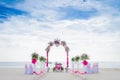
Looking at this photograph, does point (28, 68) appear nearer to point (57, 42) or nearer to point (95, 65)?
point (95, 65)

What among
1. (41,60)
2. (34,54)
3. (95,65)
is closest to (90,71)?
(95,65)

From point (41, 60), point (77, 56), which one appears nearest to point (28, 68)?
point (41, 60)

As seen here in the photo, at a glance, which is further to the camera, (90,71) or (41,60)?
(41,60)

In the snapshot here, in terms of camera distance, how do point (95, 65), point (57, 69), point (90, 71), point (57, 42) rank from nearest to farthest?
point (90, 71) < point (95, 65) < point (57, 69) < point (57, 42)

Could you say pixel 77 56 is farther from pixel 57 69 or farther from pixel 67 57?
pixel 57 69

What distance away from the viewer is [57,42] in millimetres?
58125

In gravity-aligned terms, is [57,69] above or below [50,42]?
below

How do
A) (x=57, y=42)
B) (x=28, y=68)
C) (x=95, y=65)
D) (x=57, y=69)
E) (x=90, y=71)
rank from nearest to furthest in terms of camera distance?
(x=28, y=68)
(x=90, y=71)
(x=95, y=65)
(x=57, y=69)
(x=57, y=42)

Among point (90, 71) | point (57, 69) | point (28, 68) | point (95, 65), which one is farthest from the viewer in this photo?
point (57, 69)

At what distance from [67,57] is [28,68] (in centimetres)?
1760

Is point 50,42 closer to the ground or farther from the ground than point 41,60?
farther from the ground

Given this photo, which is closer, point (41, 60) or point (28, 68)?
point (28, 68)

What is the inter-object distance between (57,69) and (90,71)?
8.91 metres

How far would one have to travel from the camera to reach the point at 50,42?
193 ft
